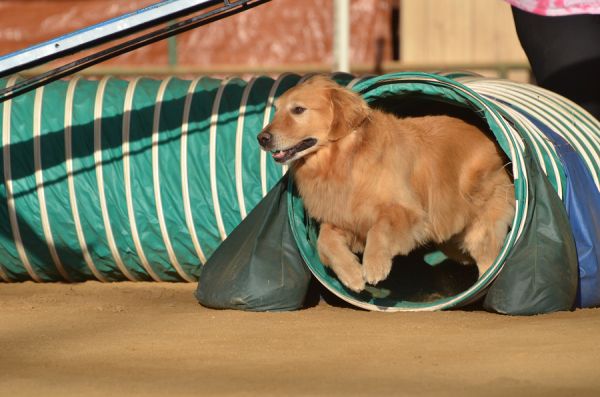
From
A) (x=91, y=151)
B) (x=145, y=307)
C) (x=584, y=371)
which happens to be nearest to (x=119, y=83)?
(x=91, y=151)

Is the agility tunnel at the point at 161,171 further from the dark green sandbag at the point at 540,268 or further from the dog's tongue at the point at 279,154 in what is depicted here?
the dark green sandbag at the point at 540,268

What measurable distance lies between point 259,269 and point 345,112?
2.79 ft

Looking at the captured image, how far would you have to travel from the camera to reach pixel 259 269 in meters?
5.26

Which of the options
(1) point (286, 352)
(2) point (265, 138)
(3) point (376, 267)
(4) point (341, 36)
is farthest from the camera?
(4) point (341, 36)

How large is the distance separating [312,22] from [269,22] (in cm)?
47

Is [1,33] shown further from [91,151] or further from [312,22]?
[91,151]

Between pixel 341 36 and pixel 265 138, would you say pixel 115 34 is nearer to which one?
pixel 265 138

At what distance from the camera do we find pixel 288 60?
12195mm

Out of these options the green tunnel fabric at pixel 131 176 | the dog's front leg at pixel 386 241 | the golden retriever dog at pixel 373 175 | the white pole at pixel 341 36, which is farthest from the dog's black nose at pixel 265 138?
the white pole at pixel 341 36

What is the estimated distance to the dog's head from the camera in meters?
5.09

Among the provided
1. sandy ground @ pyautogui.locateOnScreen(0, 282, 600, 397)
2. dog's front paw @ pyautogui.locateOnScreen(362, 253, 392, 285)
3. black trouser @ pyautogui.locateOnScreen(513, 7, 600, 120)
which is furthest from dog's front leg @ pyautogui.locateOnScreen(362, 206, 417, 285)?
black trouser @ pyautogui.locateOnScreen(513, 7, 600, 120)

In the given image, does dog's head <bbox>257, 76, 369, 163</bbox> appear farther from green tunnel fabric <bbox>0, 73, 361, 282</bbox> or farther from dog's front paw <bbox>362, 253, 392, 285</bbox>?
green tunnel fabric <bbox>0, 73, 361, 282</bbox>

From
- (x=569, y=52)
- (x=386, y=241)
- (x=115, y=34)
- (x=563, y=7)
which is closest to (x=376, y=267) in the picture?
(x=386, y=241)

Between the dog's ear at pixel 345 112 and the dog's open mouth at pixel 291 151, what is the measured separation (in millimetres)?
99
